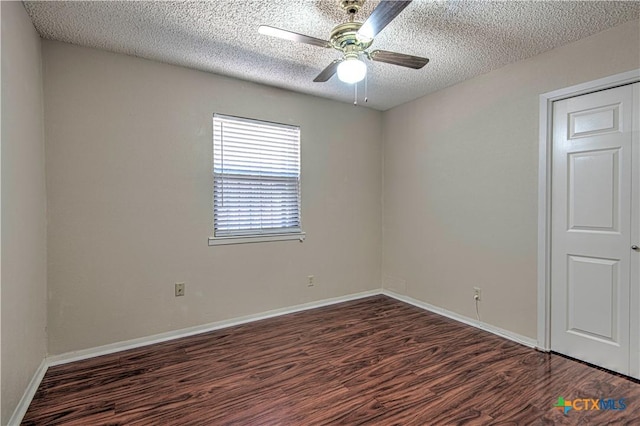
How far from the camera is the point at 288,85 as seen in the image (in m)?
3.37

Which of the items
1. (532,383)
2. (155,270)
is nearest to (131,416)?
(155,270)

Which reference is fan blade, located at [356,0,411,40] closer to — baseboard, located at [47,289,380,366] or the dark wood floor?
the dark wood floor

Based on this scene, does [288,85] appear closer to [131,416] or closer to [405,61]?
[405,61]

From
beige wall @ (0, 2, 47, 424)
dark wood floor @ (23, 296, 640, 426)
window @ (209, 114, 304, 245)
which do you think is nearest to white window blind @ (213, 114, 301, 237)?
window @ (209, 114, 304, 245)

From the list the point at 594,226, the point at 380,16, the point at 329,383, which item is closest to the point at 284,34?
the point at 380,16

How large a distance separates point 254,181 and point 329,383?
6.68ft

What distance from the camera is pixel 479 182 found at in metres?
3.14

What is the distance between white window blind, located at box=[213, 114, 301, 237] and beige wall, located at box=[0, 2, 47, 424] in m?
1.30

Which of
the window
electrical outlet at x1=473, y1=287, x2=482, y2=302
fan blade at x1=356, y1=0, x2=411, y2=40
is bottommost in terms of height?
electrical outlet at x1=473, y1=287, x2=482, y2=302

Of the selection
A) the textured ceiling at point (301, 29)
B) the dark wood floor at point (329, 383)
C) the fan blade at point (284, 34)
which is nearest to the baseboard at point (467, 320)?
the dark wood floor at point (329, 383)

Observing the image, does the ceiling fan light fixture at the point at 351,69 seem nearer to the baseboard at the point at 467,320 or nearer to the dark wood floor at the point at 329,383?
the dark wood floor at the point at 329,383

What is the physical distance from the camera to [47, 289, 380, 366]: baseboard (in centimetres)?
248

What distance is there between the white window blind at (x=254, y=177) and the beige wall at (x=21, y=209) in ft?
4.25

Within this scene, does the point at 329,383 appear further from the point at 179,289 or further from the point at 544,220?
the point at 544,220
